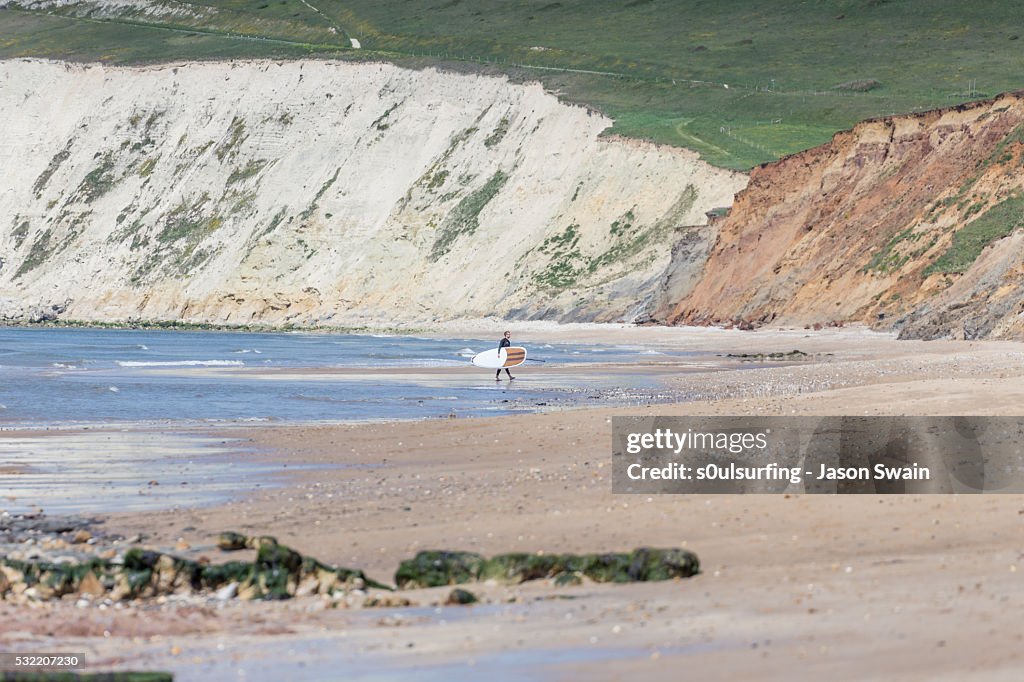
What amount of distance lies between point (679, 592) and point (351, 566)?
2.75 meters

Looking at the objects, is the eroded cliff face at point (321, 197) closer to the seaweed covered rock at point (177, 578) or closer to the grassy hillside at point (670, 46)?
the grassy hillside at point (670, 46)

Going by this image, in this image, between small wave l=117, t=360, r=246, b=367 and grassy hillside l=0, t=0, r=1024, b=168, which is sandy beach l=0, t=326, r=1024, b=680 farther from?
grassy hillside l=0, t=0, r=1024, b=168

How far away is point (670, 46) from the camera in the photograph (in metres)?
118

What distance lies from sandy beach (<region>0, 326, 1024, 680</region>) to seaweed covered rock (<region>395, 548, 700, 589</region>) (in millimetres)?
137

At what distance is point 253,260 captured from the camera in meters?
93.1

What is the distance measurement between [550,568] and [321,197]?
87.5 m

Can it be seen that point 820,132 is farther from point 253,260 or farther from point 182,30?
point 182,30

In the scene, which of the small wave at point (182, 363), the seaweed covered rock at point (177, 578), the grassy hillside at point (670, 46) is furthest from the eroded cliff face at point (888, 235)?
the seaweed covered rock at point (177, 578)

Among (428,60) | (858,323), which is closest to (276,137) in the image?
(428,60)

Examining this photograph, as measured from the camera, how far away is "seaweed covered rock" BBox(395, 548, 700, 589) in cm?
952

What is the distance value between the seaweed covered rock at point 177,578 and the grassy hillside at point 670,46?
230ft

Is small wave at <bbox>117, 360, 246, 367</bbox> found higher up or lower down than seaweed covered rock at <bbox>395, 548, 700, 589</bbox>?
higher up

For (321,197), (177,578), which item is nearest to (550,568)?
(177,578)

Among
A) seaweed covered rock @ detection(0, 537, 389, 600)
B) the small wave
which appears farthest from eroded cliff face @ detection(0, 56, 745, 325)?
seaweed covered rock @ detection(0, 537, 389, 600)
